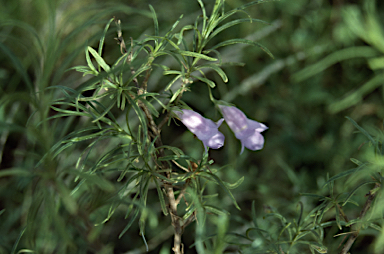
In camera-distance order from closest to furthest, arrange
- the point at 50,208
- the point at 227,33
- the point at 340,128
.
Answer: the point at 50,208, the point at 340,128, the point at 227,33

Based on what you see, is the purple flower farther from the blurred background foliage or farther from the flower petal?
the blurred background foliage

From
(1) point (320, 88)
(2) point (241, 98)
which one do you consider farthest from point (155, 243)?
(1) point (320, 88)

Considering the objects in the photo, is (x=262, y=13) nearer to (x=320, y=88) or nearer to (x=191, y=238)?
(x=320, y=88)

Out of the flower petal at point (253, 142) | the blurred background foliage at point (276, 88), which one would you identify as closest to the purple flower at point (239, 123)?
the flower petal at point (253, 142)

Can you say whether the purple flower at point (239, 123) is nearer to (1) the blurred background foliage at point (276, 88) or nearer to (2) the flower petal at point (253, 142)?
(2) the flower petal at point (253, 142)

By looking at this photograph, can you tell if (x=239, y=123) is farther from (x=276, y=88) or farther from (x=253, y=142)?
(x=276, y=88)

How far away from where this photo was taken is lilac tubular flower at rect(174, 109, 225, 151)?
2.07 ft

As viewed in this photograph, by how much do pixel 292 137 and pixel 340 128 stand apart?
24 cm

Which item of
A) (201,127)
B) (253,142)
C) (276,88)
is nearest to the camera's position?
(201,127)

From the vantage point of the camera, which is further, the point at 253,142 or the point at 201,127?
the point at 253,142

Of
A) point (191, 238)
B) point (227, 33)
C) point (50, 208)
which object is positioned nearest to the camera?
point (50, 208)

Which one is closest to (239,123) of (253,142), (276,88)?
(253,142)

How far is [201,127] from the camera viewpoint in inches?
25.1

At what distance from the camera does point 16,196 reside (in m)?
1.29
